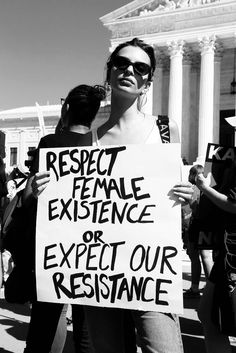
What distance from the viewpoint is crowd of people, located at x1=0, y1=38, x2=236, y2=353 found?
2010 millimetres

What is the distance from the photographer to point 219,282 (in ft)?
9.36

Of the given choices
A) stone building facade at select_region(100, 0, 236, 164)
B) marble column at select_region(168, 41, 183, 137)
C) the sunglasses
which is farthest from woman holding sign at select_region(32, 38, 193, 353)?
marble column at select_region(168, 41, 183, 137)

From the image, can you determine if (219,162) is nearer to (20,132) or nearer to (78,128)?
(78,128)

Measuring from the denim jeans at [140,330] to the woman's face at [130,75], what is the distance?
0.97m

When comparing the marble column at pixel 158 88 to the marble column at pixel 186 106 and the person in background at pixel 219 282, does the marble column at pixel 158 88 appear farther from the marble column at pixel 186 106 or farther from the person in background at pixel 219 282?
the person in background at pixel 219 282

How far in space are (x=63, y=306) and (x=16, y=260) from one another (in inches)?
25.2

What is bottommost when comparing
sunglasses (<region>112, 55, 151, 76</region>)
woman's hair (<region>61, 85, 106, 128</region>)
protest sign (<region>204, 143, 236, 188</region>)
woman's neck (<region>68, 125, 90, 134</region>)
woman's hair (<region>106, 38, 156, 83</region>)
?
protest sign (<region>204, 143, 236, 188</region>)

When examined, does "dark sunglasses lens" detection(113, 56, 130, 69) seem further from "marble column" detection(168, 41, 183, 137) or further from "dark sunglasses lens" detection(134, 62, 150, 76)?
"marble column" detection(168, 41, 183, 137)

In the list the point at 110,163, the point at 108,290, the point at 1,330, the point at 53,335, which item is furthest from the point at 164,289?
the point at 1,330

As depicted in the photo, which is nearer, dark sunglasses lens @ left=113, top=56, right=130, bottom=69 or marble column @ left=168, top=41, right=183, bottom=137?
dark sunglasses lens @ left=113, top=56, right=130, bottom=69

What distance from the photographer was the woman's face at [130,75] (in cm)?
225

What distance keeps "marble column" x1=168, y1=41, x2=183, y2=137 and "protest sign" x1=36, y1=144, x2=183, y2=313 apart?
29.0 m

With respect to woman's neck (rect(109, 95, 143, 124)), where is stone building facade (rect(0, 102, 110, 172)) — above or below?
above

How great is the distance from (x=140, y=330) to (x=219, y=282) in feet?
3.24
